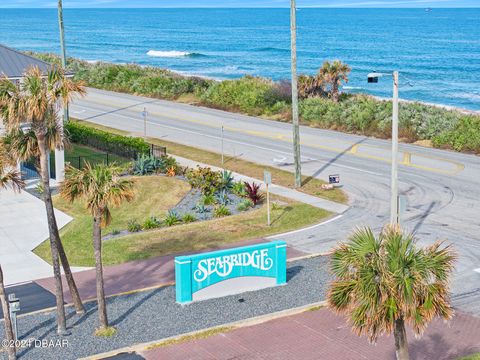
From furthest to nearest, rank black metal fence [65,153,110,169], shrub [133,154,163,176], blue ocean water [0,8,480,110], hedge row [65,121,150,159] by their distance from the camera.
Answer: blue ocean water [0,8,480,110] < black metal fence [65,153,110,169] < hedge row [65,121,150,159] < shrub [133,154,163,176]

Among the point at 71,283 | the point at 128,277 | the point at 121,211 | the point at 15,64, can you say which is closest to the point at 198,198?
the point at 121,211

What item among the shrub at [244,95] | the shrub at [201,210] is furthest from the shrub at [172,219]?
the shrub at [244,95]

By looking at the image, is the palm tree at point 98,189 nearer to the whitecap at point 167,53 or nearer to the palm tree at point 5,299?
the palm tree at point 5,299

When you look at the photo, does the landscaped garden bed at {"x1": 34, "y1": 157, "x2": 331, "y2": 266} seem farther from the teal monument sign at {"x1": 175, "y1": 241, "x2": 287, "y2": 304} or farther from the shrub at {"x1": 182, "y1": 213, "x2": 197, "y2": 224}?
the teal monument sign at {"x1": 175, "y1": 241, "x2": 287, "y2": 304}

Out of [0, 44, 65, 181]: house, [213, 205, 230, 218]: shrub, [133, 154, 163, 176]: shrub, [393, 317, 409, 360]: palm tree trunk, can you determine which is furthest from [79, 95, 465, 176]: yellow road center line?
[393, 317, 409, 360]: palm tree trunk

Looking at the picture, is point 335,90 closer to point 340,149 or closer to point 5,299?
point 340,149

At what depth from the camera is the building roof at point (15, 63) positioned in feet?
114

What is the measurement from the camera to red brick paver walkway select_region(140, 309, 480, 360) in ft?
64.3

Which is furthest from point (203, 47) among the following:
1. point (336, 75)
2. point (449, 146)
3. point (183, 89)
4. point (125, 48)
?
point (449, 146)

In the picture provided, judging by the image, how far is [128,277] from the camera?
84.9 ft

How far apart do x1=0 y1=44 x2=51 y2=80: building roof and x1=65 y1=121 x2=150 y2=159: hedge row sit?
549cm

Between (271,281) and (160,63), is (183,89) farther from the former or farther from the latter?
(160,63)

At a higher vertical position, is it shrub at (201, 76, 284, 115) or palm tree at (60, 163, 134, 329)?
palm tree at (60, 163, 134, 329)

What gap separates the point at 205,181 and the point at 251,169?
6.03m
